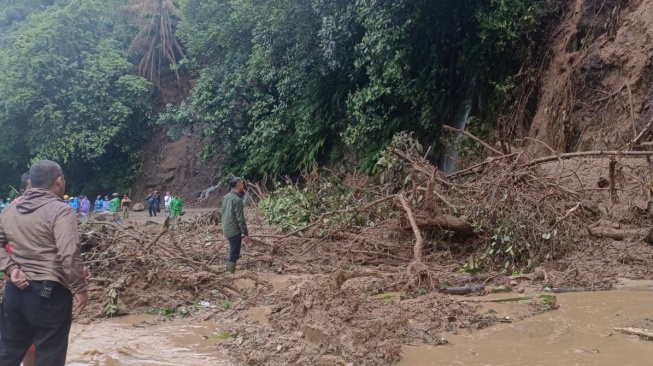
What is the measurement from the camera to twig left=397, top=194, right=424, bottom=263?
7.82 m

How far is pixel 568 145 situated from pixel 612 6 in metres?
3.12

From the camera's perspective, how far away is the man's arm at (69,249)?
3.60 m

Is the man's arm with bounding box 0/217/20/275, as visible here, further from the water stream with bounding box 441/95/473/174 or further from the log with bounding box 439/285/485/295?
the water stream with bounding box 441/95/473/174

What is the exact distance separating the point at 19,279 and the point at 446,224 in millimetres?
6393

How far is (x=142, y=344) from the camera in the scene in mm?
5453

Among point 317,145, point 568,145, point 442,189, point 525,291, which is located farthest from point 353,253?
point 317,145

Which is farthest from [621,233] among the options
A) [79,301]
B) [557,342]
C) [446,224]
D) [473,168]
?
[79,301]

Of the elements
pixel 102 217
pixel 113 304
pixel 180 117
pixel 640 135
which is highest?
pixel 180 117

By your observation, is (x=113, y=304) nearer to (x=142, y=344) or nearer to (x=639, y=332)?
(x=142, y=344)

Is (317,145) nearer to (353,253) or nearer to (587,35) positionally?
(587,35)

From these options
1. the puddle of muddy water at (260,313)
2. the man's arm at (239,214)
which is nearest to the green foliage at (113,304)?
the puddle of muddy water at (260,313)

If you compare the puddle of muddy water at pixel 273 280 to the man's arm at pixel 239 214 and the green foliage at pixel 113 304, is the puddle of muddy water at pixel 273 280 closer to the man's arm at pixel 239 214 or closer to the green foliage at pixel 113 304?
the man's arm at pixel 239 214

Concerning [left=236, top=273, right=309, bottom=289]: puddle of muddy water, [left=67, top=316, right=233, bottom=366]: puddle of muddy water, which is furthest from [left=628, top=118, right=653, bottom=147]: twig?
[left=67, top=316, right=233, bottom=366]: puddle of muddy water

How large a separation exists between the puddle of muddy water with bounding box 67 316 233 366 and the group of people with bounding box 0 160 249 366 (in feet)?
4.28
